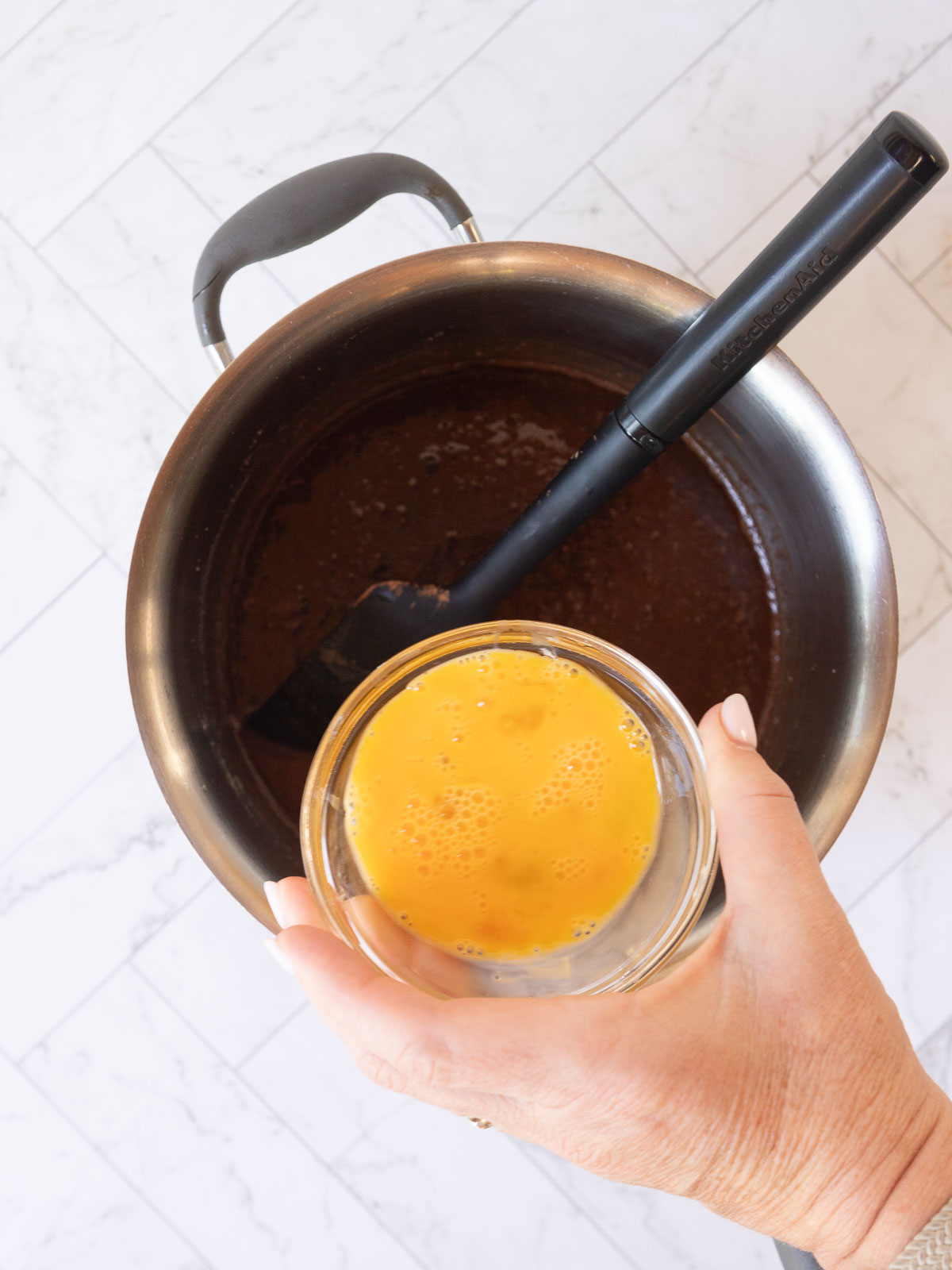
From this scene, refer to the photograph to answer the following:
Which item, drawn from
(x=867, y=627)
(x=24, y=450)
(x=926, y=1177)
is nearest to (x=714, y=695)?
(x=867, y=627)

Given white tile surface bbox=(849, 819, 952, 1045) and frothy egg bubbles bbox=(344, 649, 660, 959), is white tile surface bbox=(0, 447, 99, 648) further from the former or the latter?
white tile surface bbox=(849, 819, 952, 1045)

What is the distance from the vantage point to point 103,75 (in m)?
0.75

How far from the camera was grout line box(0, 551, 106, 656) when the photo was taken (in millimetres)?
764

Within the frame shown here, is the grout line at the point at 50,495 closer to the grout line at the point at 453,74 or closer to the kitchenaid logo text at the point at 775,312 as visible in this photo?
the grout line at the point at 453,74

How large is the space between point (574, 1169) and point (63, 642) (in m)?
0.63

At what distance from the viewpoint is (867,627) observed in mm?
540

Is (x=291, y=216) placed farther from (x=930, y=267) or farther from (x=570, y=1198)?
(x=570, y=1198)

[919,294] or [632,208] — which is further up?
[632,208]

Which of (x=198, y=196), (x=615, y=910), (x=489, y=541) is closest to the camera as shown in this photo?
(x=615, y=910)

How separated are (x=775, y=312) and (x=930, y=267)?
437 millimetres

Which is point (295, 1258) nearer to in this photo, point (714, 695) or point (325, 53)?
point (714, 695)

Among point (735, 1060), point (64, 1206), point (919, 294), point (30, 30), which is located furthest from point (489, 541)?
point (64, 1206)

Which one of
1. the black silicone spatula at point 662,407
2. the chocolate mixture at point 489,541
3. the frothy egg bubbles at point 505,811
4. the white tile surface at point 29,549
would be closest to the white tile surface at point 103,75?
the white tile surface at point 29,549

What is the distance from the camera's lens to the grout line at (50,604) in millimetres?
764
